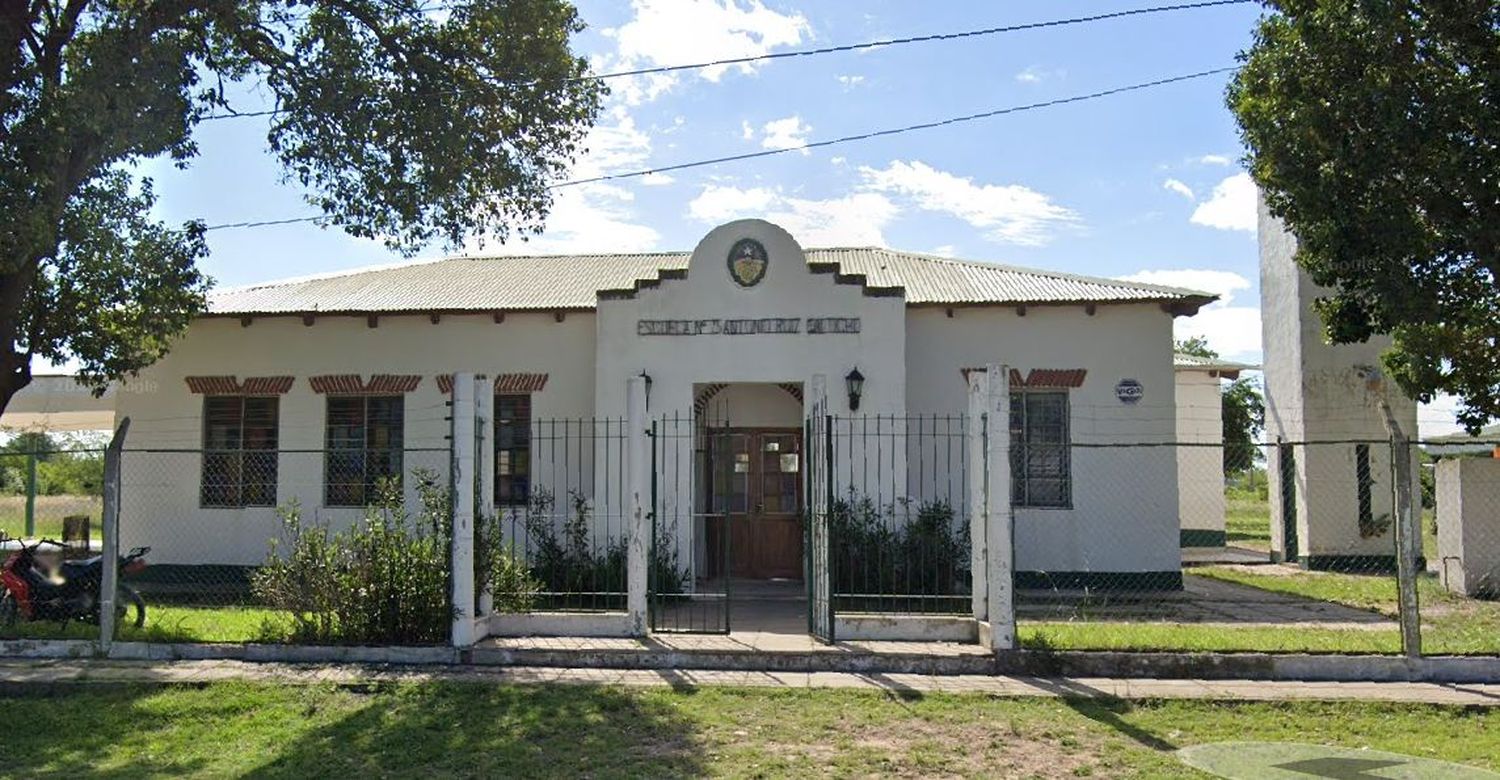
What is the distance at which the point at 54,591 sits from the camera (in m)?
10.7

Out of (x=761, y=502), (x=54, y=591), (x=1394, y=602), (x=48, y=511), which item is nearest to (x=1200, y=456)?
(x=1394, y=602)

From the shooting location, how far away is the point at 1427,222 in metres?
9.59

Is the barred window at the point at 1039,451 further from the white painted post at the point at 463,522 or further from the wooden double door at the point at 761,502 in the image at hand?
the white painted post at the point at 463,522

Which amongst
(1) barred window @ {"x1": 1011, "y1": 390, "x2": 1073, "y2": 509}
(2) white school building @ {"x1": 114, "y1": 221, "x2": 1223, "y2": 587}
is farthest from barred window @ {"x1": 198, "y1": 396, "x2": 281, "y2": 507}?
(1) barred window @ {"x1": 1011, "y1": 390, "x2": 1073, "y2": 509}

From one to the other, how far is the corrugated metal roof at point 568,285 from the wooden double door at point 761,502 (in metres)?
2.51

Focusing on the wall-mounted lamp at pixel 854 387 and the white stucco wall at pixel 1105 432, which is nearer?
the wall-mounted lamp at pixel 854 387

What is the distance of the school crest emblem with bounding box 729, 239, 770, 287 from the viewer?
13.8 metres

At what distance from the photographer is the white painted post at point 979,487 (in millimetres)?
9570

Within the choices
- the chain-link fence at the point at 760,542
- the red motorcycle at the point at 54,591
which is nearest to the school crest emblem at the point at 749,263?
the chain-link fence at the point at 760,542

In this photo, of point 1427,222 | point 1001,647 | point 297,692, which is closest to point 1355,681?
point 1001,647

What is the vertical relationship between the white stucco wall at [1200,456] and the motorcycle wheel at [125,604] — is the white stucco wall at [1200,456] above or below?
above

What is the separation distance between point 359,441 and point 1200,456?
1654cm

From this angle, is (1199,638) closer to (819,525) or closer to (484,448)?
(819,525)

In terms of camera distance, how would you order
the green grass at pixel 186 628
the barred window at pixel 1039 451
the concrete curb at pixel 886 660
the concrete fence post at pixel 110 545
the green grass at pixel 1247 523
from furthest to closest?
the green grass at pixel 1247 523 < the barred window at pixel 1039 451 < the green grass at pixel 186 628 < the concrete fence post at pixel 110 545 < the concrete curb at pixel 886 660
